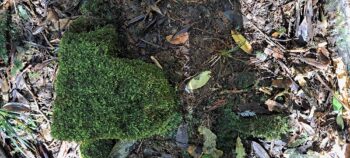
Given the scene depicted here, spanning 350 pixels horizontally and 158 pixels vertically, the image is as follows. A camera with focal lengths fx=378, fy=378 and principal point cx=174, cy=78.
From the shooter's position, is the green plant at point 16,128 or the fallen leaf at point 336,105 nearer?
the fallen leaf at point 336,105

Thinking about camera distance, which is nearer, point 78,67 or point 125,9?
point 78,67

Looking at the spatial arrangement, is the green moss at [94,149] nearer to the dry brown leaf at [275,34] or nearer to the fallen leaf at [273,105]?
the fallen leaf at [273,105]

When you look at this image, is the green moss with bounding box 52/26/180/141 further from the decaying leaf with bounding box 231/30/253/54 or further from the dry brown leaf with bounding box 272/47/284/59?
the dry brown leaf with bounding box 272/47/284/59

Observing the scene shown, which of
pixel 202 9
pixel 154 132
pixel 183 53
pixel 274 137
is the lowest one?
pixel 274 137

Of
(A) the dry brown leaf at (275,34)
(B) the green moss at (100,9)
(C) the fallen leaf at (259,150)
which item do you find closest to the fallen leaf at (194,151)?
(C) the fallen leaf at (259,150)

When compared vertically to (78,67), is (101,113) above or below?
below

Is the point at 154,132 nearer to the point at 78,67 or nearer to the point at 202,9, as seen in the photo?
the point at 78,67

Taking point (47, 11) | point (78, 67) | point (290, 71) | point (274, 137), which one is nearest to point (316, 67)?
point (290, 71)
